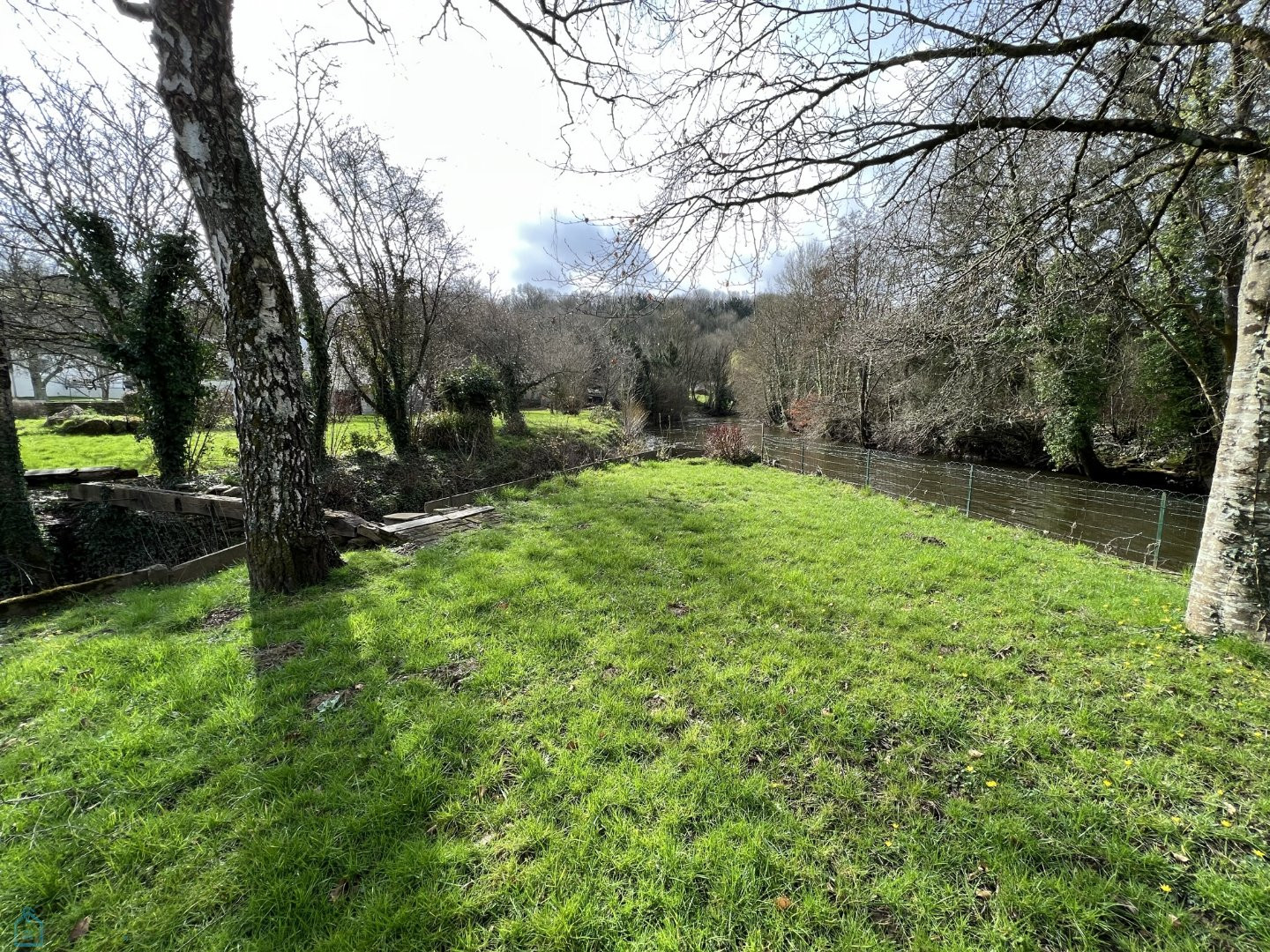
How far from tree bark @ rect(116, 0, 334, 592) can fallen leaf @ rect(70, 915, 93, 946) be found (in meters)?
2.80

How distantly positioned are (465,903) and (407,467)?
9.05 metres

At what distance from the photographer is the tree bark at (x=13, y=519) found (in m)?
5.09

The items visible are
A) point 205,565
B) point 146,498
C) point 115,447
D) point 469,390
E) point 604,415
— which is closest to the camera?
point 205,565

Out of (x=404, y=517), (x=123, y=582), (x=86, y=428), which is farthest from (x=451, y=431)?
(x=86, y=428)

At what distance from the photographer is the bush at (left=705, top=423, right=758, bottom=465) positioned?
11938 mm

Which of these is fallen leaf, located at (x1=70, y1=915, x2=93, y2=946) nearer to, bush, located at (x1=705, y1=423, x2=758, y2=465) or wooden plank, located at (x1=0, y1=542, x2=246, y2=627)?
wooden plank, located at (x1=0, y1=542, x2=246, y2=627)

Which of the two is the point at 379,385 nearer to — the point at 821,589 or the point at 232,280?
the point at 232,280

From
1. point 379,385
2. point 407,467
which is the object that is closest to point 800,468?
point 407,467

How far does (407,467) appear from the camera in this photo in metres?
9.46

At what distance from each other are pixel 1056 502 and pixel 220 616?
555 inches

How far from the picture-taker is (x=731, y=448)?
470 inches

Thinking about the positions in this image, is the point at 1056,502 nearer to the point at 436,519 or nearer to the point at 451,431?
the point at 436,519

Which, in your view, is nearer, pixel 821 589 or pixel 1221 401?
pixel 821 589

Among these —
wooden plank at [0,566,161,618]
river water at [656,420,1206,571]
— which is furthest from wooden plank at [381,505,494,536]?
river water at [656,420,1206,571]
